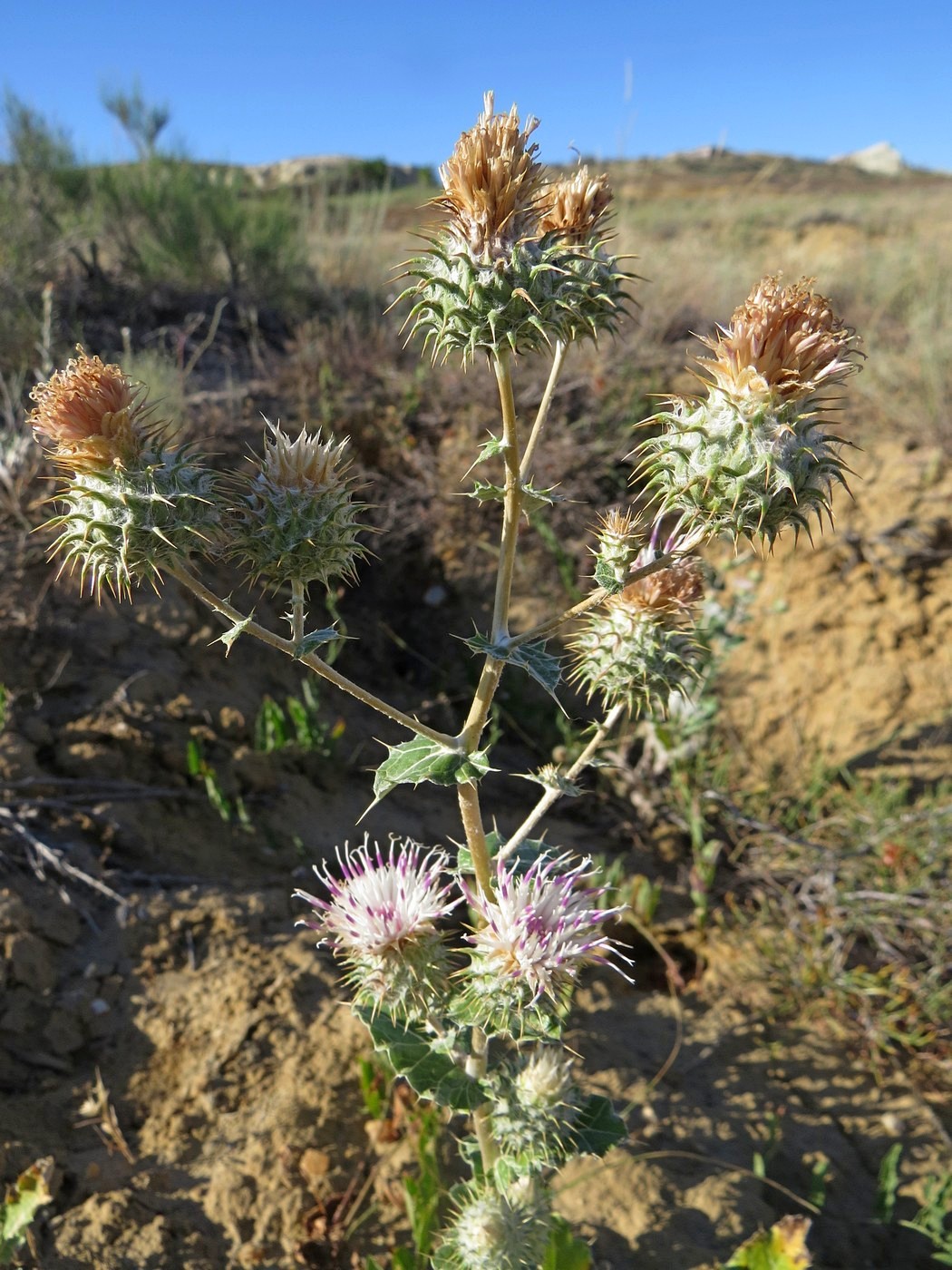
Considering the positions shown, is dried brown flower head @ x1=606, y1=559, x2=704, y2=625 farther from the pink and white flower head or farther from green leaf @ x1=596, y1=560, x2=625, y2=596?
the pink and white flower head

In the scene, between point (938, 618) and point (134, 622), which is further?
point (938, 618)

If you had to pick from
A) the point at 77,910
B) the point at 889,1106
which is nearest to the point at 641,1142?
the point at 889,1106

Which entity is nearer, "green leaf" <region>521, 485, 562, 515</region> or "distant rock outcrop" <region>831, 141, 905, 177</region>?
"green leaf" <region>521, 485, 562, 515</region>

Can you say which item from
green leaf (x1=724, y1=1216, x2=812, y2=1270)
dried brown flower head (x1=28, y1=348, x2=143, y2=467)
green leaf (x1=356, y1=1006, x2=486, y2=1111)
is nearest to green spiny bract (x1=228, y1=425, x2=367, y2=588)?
dried brown flower head (x1=28, y1=348, x2=143, y2=467)

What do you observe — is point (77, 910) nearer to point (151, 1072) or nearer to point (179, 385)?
point (151, 1072)

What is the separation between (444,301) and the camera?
1.86 metres

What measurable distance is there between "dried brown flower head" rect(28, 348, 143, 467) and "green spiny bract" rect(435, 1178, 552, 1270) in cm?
202

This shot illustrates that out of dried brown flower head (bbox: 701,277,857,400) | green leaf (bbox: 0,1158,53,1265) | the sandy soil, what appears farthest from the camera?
the sandy soil

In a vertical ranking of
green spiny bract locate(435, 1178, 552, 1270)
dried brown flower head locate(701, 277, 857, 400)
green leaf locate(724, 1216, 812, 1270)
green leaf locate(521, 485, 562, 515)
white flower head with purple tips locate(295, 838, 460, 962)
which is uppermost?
dried brown flower head locate(701, 277, 857, 400)

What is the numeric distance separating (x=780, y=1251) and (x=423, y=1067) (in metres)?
1.27

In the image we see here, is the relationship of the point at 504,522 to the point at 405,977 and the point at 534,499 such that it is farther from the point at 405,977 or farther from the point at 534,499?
the point at 405,977

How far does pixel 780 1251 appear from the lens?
2490mm

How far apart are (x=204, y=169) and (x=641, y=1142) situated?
12743 millimetres

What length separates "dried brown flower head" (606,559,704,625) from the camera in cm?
226
